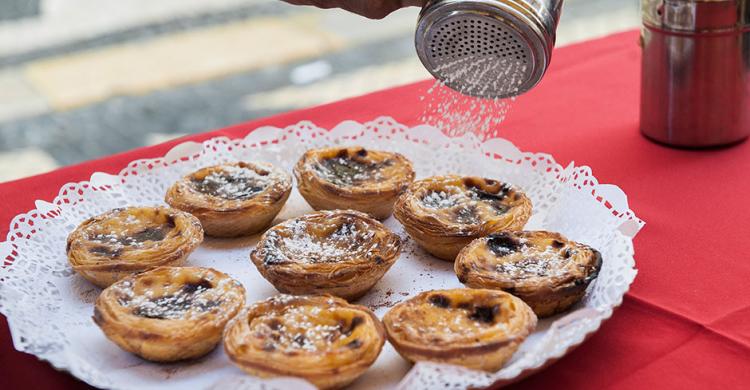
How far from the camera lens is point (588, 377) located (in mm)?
1388

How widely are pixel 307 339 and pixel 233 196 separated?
24.6 inches

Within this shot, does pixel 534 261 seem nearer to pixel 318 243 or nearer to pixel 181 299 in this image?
pixel 318 243


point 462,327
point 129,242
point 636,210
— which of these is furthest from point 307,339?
point 636,210

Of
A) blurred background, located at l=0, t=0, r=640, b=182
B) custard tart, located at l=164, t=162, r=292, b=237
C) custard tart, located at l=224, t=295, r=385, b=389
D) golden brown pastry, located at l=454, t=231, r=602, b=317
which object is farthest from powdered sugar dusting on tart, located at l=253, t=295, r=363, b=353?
blurred background, located at l=0, t=0, r=640, b=182

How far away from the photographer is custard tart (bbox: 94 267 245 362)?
1433mm

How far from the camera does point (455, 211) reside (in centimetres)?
187

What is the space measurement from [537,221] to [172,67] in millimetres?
3548

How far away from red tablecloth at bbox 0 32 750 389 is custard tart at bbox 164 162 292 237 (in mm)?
235

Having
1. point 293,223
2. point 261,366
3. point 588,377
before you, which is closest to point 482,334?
point 588,377

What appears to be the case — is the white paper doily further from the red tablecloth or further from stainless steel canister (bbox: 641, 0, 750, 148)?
stainless steel canister (bbox: 641, 0, 750, 148)

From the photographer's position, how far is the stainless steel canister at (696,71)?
1.99 meters

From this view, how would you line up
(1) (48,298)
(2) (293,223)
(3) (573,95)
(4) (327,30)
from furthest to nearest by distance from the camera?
(4) (327,30)
(3) (573,95)
(2) (293,223)
(1) (48,298)

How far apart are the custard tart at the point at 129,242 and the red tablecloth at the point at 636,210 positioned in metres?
0.19

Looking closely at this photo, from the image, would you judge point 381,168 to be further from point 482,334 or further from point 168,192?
point 482,334
